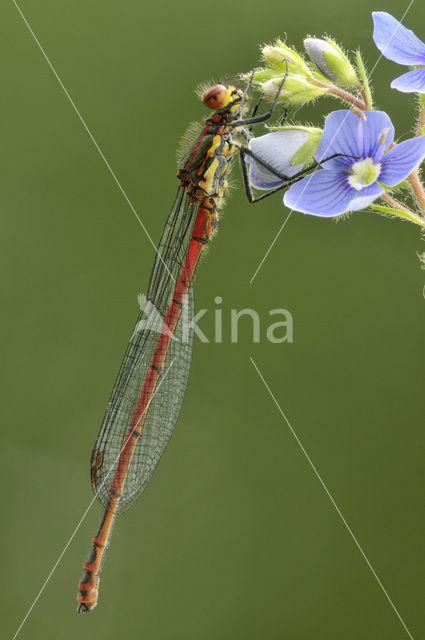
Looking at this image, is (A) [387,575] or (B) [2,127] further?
(B) [2,127]

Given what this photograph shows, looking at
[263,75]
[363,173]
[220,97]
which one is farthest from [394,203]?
[220,97]

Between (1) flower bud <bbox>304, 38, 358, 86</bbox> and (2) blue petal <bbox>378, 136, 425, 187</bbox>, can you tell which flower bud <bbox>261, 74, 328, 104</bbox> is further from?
(2) blue petal <bbox>378, 136, 425, 187</bbox>

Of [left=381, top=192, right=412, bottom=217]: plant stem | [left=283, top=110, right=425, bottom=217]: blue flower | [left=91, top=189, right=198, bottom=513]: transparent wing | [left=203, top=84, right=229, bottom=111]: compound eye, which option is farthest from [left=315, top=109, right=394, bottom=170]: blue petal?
[left=91, top=189, right=198, bottom=513]: transparent wing

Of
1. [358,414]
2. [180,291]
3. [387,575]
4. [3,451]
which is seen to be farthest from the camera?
[3,451]

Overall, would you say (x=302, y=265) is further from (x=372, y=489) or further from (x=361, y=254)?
(x=372, y=489)

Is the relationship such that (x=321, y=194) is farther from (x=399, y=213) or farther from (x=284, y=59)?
(x=284, y=59)

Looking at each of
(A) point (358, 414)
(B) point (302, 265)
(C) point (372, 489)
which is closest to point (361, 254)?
(B) point (302, 265)

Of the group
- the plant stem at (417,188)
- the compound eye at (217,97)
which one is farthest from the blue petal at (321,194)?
the compound eye at (217,97)
